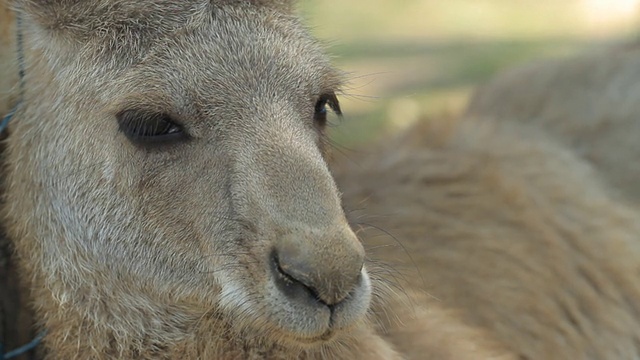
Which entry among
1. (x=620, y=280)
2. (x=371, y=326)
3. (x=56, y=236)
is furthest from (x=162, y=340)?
(x=620, y=280)

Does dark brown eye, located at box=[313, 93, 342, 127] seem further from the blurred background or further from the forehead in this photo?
the blurred background

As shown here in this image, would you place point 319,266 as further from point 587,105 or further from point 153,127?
point 587,105

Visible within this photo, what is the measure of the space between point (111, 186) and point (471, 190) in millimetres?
1988

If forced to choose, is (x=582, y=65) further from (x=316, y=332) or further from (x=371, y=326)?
(x=316, y=332)

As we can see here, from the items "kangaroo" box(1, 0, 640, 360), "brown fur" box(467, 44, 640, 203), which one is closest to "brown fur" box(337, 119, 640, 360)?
"brown fur" box(467, 44, 640, 203)

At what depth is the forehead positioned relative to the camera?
3.42m

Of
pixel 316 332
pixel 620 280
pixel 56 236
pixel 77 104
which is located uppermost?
pixel 77 104

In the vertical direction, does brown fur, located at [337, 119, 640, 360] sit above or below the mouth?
below

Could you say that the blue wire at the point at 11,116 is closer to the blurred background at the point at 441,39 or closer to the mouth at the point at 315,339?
the mouth at the point at 315,339

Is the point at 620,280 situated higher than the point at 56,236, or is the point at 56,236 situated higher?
the point at 56,236

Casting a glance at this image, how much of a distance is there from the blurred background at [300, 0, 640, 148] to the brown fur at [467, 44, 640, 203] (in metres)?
2.78

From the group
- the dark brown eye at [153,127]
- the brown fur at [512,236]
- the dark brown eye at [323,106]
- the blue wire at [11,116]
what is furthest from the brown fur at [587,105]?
the blue wire at [11,116]

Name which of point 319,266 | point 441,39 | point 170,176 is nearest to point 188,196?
point 170,176

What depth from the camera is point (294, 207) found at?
123 inches
